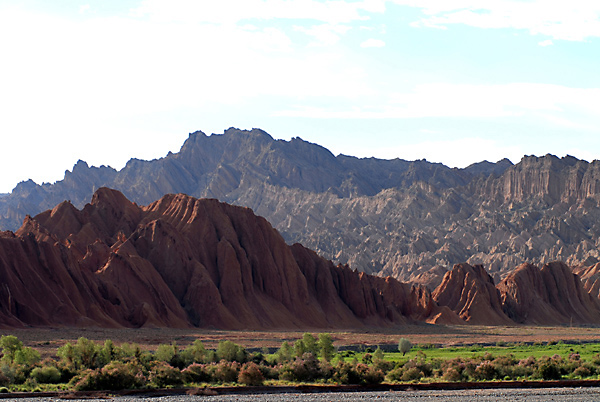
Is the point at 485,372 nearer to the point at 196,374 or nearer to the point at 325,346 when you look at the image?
the point at 325,346

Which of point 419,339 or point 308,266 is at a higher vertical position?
point 308,266

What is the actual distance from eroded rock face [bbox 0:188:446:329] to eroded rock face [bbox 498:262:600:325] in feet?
82.1

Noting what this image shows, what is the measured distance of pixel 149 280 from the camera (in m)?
126

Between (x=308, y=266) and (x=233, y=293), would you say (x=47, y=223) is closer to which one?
(x=233, y=293)

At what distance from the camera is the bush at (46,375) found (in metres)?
54.2

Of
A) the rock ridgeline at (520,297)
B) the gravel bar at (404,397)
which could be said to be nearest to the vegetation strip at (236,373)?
the gravel bar at (404,397)

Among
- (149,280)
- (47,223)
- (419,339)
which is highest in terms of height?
(47,223)

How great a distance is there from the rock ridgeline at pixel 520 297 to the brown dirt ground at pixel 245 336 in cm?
2685

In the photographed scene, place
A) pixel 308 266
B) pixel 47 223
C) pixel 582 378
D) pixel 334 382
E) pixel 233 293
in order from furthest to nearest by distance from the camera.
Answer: pixel 308 266 < pixel 47 223 < pixel 233 293 < pixel 582 378 < pixel 334 382

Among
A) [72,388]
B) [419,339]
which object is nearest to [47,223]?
[419,339]

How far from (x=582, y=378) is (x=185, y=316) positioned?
75714 mm

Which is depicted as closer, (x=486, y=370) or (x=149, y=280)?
(x=486, y=370)

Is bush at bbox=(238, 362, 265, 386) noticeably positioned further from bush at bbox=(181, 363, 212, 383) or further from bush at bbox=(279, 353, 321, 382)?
bush at bbox=(279, 353, 321, 382)

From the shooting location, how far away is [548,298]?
190750 mm
